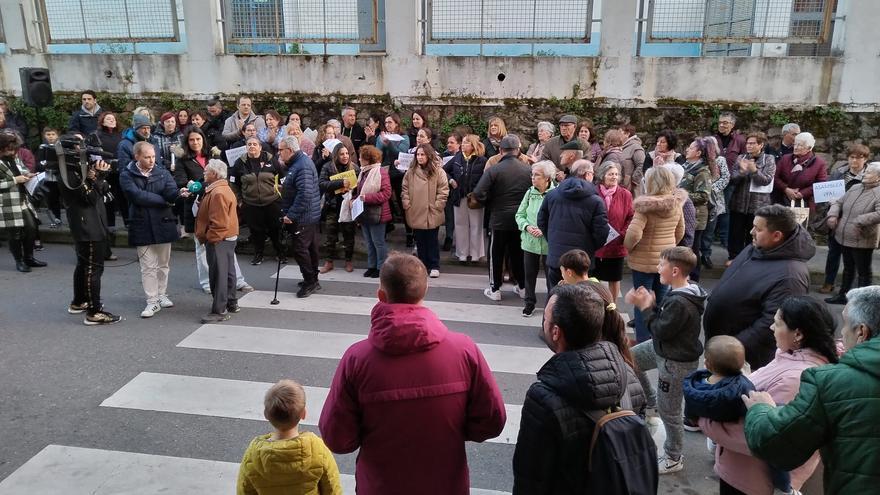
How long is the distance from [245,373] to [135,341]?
1.56 metres

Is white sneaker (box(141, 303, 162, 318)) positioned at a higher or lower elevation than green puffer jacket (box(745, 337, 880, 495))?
lower

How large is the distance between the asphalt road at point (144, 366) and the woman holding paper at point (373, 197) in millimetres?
778

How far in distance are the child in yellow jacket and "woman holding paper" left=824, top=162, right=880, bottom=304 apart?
727cm

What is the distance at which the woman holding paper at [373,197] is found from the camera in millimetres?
8805

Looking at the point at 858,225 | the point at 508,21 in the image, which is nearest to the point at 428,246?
the point at 508,21

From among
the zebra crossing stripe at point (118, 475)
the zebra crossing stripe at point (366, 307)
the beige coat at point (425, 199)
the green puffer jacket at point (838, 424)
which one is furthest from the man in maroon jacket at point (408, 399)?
the beige coat at point (425, 199)

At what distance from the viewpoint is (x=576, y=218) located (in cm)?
675

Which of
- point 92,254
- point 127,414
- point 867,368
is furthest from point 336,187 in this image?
point 867,368

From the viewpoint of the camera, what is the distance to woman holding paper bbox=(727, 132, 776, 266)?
9.02 meters

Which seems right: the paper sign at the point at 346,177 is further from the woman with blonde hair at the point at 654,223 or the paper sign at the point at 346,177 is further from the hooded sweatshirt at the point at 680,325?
the hooded sweatshirt at the point at 680,325

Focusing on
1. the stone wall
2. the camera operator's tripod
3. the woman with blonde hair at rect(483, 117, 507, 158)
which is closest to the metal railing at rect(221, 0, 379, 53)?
the stone wall

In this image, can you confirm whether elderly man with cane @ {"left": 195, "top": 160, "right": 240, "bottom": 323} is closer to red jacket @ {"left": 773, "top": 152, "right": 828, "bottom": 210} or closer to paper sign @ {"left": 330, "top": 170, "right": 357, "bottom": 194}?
paper sign @ {"left": 330, "top": 170, "right": 357, "bottom": 194}

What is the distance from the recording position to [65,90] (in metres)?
13.3

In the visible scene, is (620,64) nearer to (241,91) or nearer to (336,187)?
(336,187)
